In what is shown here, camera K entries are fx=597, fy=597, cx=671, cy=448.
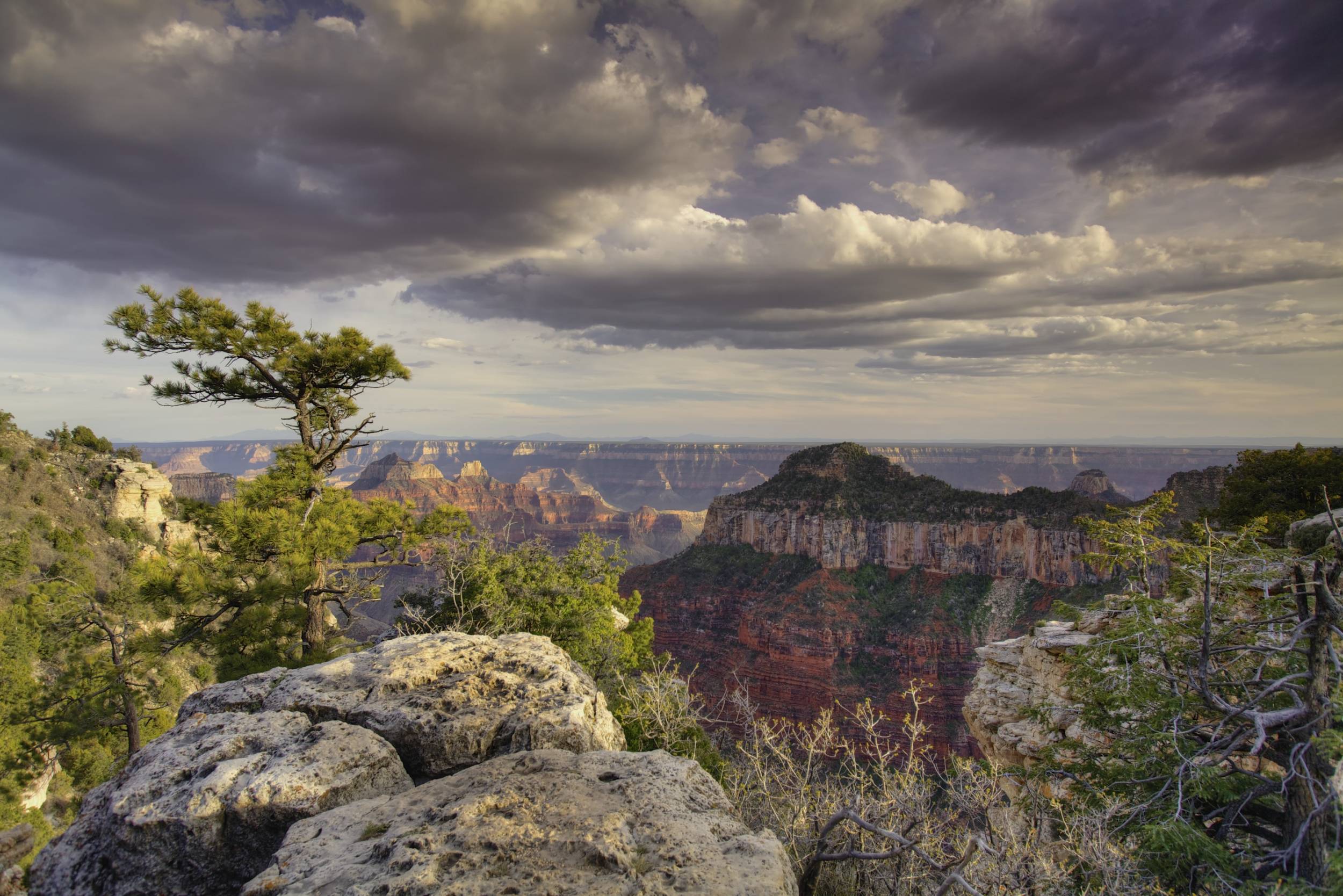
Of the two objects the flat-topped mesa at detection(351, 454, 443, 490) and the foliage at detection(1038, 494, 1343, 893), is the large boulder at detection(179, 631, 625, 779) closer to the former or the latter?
the foliage at detection(1038, 494, 1343, 893)

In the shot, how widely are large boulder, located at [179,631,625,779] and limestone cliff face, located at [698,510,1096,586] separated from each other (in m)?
62.6

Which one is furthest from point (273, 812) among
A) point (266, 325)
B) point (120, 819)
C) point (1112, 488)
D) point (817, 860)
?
point (1112, 488)

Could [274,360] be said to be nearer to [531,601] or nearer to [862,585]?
[531,601]

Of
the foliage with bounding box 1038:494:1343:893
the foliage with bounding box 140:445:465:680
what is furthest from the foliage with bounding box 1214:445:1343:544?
the foliage with bounding box 140:445:465:680

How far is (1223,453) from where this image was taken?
181125 mm

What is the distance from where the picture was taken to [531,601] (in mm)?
18031

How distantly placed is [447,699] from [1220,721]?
11.0m

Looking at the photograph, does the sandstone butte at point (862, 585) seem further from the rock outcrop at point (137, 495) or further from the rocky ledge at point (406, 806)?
the rocky ledge at point (406, 806)

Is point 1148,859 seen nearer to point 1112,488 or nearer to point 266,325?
point 266,325

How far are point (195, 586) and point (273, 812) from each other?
457 inches

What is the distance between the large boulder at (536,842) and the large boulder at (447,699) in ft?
3.54

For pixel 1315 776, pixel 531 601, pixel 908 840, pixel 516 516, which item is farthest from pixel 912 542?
pixel 516 516

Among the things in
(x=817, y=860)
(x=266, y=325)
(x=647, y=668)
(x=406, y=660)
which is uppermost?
(x=266, y=325)

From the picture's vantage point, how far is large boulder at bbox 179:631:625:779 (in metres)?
7.38
